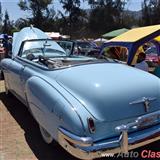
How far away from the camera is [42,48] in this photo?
7.98 m

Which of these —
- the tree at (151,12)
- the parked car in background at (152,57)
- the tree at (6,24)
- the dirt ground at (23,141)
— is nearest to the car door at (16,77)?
the dirt ground at (23,141)

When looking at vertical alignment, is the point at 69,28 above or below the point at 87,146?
below

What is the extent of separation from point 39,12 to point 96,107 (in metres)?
54.2

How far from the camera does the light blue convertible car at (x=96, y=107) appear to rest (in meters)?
4.34

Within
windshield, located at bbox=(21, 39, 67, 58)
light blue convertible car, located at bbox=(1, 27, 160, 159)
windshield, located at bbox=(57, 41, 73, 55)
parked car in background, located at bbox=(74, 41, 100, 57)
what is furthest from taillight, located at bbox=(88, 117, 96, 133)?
parked car in background, located at bbox=(74, 41, 100, 57)

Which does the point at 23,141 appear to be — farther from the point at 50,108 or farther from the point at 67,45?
the point at 67,45

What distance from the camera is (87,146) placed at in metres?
4.24

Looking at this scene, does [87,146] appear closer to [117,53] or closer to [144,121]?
[144,121]

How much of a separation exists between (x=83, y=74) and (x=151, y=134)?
1.20m

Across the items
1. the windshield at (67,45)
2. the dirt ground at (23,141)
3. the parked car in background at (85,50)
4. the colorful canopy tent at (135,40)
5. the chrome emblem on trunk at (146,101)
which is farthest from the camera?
the parked car in background at (85,50)

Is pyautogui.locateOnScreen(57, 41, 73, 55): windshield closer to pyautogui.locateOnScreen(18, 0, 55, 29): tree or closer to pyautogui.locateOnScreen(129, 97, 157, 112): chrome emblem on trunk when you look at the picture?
pyautogui.locateOnScreen(129, 97, 157, 112): chrome emblem on trunk

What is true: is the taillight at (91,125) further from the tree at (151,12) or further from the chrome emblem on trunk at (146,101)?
the tree at (151,12)

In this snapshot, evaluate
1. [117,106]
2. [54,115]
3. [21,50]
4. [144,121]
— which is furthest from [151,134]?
[21,50]

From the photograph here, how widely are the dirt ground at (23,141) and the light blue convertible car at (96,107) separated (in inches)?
8.4
